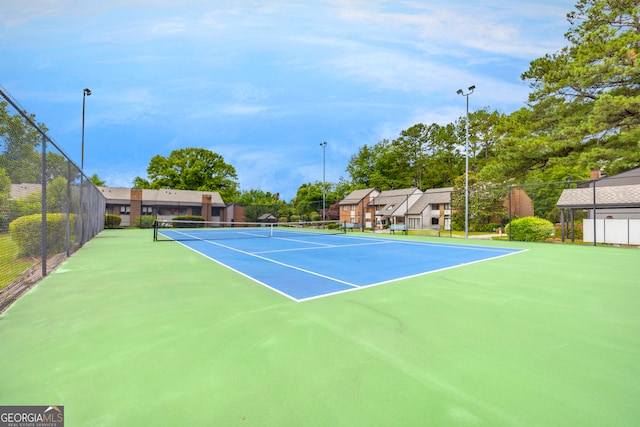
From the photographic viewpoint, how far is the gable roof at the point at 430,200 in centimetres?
3704

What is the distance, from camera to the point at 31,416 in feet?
5.78

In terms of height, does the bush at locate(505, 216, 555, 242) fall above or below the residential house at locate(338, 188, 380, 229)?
below

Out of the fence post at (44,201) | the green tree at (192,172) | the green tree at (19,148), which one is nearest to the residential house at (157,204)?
the green tree at (192,172)

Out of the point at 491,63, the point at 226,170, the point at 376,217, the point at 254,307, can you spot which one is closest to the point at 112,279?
the point at 254,307

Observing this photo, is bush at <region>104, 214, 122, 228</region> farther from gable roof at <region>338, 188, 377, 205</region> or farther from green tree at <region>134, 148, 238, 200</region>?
gable roof at <region>338, 188, 377, 205</region>

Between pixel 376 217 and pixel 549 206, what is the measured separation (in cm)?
2206

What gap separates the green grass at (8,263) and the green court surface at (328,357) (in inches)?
15.9

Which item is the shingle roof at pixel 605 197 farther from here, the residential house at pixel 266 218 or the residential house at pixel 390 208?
the residential house at pixel 266 218

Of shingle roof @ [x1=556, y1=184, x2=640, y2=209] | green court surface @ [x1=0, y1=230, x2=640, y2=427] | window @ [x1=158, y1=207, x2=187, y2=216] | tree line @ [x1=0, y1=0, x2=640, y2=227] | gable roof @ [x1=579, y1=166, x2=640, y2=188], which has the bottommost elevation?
A: green court surface @ [x1=0, y1=230, x2=640, y2=427]

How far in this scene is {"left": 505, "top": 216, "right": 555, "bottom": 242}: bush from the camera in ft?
48.0

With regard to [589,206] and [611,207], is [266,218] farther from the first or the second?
[611,207]

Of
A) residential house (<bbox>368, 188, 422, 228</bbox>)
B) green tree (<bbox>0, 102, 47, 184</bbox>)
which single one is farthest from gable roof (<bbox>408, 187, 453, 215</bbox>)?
green tree (<bbox>0, 102, 47, 184</bbox>)

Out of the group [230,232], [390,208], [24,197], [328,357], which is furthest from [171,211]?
[328,357]

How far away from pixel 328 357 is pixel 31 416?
1924 millimetres
